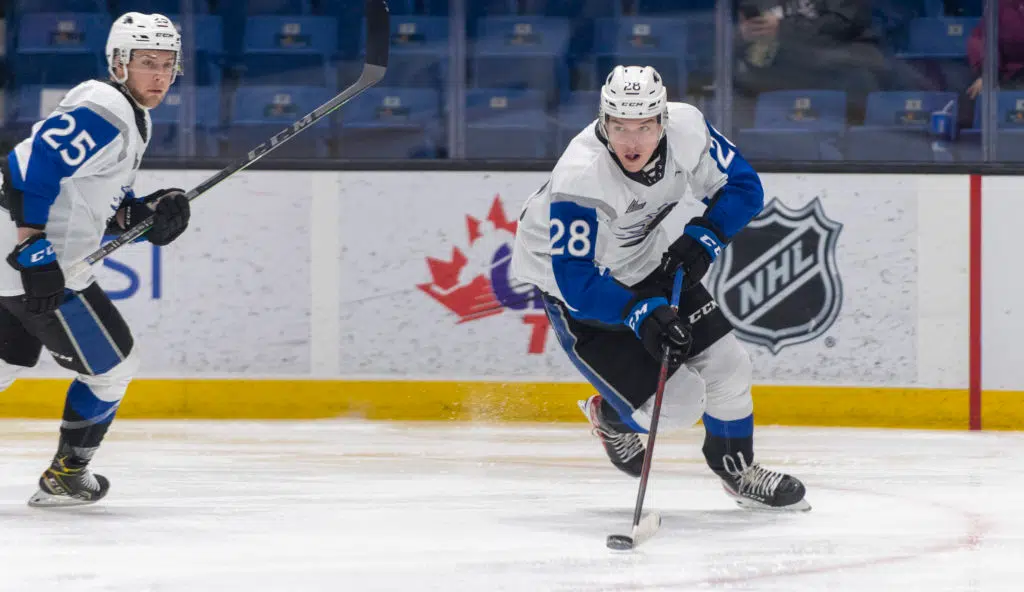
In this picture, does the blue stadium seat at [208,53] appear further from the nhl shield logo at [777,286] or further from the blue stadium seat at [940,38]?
the blue stadium seat at [940,38]

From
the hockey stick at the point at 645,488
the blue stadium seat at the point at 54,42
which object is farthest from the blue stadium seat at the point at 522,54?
the hockey stick at the point at 645,488

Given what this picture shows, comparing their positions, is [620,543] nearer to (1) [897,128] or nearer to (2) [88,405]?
(2) [88,405]

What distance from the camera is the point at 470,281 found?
532 centimetres

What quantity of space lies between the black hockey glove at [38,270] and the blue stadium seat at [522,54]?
2.44 metres

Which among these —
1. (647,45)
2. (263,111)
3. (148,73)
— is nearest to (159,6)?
(263,111)

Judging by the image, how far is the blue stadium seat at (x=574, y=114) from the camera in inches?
215

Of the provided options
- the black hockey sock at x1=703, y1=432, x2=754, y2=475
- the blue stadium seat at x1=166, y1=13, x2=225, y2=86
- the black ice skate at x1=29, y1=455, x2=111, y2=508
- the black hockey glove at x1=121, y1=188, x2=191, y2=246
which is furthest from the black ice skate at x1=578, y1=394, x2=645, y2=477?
the blue stadium seat at x1=166, y1=13, x2=225, y2=86

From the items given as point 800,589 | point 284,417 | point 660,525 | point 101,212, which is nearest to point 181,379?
point 284,417

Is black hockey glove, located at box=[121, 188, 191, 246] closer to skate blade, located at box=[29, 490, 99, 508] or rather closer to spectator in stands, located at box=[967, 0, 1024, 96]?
skate blade, located at box=[29, 490, 99, 508]

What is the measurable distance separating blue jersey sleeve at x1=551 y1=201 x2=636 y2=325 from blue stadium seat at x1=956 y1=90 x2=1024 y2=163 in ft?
→ 8.18

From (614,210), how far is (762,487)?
70 cm

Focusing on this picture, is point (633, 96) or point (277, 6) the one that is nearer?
point (633, 96)

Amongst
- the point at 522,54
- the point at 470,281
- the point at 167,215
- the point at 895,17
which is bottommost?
the point at 470,281

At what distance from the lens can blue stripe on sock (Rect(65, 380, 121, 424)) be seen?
3.55m
